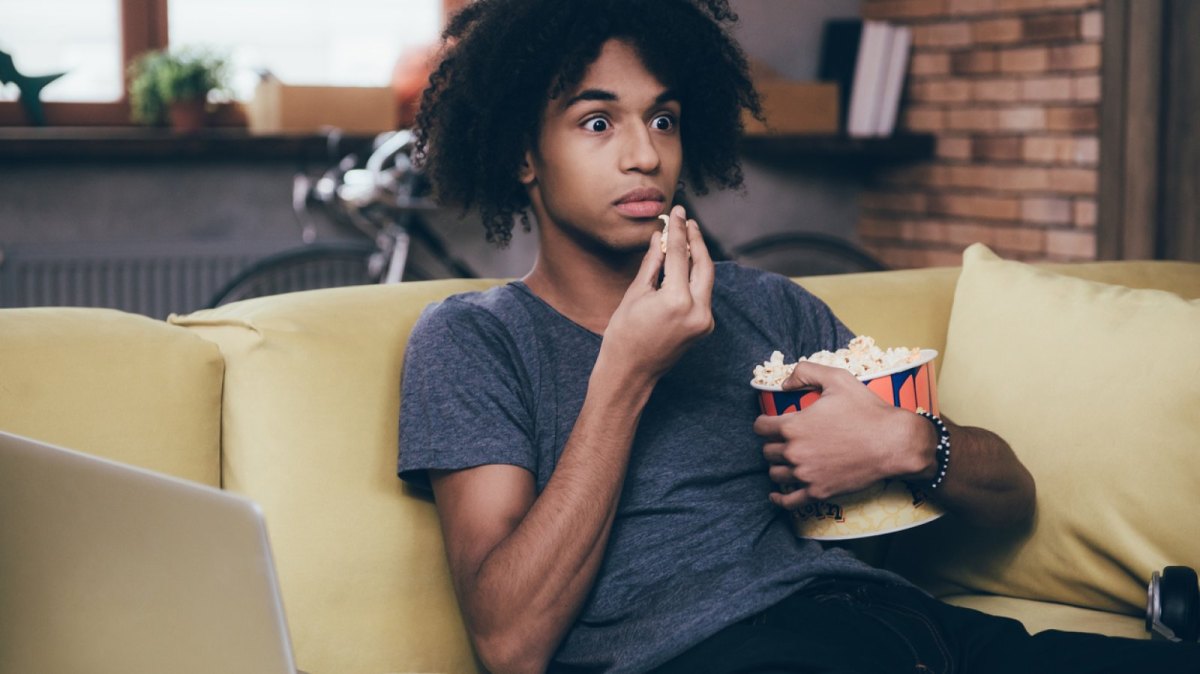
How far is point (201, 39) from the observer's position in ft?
12.3

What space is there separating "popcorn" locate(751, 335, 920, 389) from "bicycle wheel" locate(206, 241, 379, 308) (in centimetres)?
227

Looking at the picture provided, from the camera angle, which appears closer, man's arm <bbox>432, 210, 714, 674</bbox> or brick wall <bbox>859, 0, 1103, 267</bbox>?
man's arm <bbox>432, 210, 714, 674</bbox>

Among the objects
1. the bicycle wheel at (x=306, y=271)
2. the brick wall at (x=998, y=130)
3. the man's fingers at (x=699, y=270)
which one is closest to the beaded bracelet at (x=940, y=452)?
the man's fingers at (x=699, y=270)

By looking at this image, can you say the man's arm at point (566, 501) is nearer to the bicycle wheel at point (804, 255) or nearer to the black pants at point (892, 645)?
the black pants at point (892, 645)

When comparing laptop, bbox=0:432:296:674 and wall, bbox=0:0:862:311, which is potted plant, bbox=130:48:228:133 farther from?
laptop, bbox=0:432:296:674

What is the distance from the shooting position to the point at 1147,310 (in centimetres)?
157

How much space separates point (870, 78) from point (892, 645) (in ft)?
9.59

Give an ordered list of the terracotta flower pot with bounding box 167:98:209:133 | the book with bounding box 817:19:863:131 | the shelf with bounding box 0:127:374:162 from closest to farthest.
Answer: the shelf with bounding box 0:127:374:162 → the terracotta flower pot with bounding box 167:98:209:133 → the book with bounding box 817:19:863:131

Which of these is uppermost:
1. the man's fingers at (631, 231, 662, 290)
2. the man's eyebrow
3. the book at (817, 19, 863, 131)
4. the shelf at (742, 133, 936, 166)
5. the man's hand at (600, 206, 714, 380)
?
the book at (817, 19, 863, 131)

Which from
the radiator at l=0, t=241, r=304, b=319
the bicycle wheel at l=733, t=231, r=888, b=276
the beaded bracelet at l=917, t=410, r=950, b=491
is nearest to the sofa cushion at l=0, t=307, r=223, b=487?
the beaded bracelet at l=917, t=410, r=950, b=491

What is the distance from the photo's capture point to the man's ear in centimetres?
155

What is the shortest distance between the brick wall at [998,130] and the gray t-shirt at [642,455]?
2.19 meters

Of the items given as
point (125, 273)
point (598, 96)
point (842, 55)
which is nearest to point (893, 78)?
point (842, 55)

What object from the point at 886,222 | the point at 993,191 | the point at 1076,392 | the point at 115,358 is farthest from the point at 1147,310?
the point at 886,222
